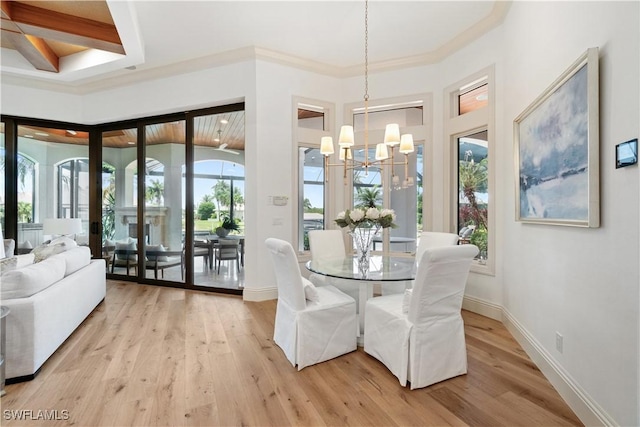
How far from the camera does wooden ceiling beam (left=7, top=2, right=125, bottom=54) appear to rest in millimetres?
3109

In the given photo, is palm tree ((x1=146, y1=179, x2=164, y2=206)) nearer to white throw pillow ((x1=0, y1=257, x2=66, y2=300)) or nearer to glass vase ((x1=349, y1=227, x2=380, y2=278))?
white throw pillow ((x1=0, y1=257, x2=66, y2=300))

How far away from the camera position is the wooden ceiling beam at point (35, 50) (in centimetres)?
341

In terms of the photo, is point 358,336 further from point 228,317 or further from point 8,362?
point 8,362

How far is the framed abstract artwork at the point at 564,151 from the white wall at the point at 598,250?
5 centimetres

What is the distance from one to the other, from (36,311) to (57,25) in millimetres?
2903

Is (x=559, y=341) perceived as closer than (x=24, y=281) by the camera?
Yes

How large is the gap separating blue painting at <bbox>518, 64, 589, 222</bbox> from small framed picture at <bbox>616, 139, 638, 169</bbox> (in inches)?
9.5

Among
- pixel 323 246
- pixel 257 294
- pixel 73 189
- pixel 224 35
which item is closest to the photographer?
pixel 323 246

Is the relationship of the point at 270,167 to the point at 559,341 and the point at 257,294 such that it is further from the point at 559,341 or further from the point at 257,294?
the point at 559,341

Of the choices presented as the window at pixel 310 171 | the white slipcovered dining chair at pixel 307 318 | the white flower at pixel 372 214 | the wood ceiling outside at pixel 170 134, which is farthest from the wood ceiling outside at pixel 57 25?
the white flower at pixel 372 214

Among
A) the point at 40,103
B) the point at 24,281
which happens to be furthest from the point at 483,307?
the point at 40,103

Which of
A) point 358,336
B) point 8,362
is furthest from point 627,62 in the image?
point 8,362

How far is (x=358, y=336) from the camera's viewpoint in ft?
9.30

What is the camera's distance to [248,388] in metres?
2.14
